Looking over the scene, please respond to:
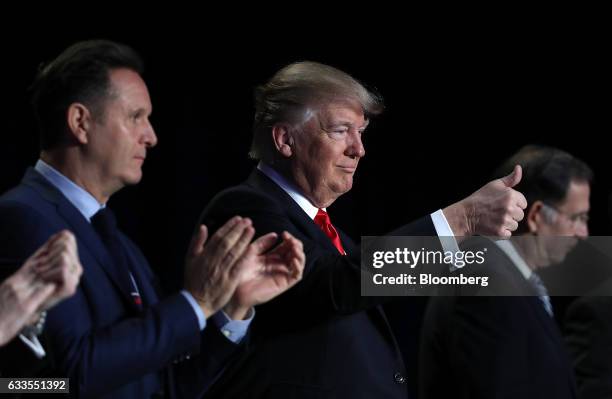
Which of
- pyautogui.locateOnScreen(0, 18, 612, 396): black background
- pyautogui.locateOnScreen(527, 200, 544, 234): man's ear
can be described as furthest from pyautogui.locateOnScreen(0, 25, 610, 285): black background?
pyautogui.locateOnScreen(527, 200, 544, 234): man's ear

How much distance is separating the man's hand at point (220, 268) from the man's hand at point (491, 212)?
1.64ft

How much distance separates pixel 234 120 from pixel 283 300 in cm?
210

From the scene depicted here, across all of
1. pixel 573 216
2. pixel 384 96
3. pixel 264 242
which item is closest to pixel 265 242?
pixel 264 242

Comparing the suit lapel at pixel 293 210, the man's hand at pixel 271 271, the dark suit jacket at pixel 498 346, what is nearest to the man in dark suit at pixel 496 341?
the dark suit jacket at pixel 498 346

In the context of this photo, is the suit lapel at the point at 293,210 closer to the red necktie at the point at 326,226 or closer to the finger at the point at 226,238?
the red necktie at the point at 326,226

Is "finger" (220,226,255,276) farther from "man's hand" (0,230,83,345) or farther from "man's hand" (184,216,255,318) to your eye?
"man's hand" (0,230,83,345)

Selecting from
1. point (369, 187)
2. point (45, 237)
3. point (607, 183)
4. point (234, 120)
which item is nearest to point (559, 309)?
point (607, 183)

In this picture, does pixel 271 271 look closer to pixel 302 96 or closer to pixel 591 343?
pixel 302 96

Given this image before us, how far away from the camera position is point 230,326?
1892 mm

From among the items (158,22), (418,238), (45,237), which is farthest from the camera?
(158,22)

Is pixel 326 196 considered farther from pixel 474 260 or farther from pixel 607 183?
pixel 607 183

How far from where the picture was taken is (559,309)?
15.4ft

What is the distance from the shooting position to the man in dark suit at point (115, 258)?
1707 mm

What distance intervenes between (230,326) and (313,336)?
247 mm
